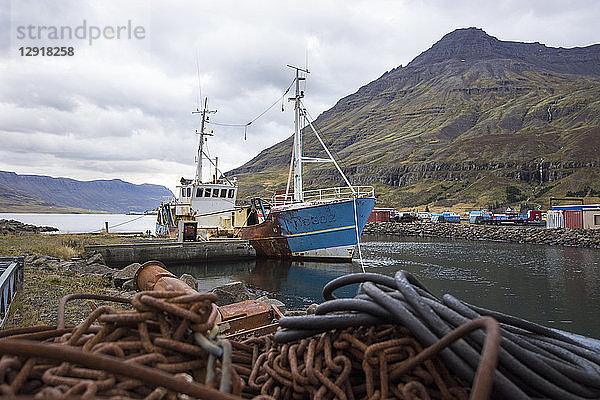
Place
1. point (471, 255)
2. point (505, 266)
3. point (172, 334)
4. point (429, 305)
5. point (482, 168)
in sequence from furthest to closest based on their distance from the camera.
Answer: point (482, 168) → point (471, 255) → point (505, 266) → point (429, 305) → point (172, 334)

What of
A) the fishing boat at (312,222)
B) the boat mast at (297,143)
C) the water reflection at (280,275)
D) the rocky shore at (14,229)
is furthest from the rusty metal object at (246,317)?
the rocky shore at (14,229)

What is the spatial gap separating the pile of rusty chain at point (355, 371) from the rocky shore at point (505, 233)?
36474 mm

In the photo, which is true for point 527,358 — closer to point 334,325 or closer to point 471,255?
point 334,325

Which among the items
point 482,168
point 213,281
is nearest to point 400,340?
point 213,281

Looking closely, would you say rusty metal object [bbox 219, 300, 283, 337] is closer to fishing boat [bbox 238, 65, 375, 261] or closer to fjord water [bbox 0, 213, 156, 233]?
fishing boat [bbox 238, 65, 375, 261]

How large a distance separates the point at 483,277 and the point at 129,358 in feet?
63.7

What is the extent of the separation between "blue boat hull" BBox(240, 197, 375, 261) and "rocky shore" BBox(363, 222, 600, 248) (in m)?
21.6

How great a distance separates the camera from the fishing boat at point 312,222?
2138cm

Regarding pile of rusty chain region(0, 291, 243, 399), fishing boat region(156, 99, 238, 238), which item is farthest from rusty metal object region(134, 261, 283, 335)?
fishing boat region(156, 99, 238, 238)

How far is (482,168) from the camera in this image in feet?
298

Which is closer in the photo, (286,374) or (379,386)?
(379,386)

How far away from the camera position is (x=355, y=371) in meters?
1.66

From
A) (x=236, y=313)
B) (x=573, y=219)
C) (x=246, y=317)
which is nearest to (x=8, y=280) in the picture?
(x=236, y=313)

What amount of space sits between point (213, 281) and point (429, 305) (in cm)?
1678
